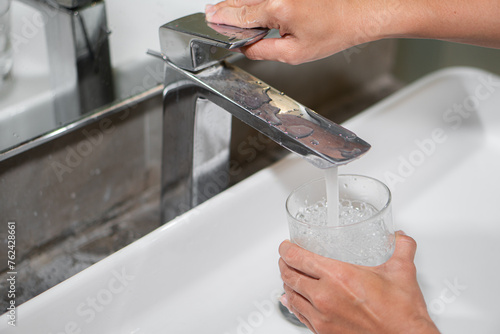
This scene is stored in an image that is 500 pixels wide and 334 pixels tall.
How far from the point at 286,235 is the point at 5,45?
0.33m

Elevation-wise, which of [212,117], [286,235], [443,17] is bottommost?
[286,235]

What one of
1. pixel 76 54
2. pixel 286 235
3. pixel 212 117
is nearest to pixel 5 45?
pixel 76 54

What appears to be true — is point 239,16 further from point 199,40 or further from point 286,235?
point 286,235

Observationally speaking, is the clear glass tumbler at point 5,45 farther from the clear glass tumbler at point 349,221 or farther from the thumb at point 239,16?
the clear glass tumbler at point 349,221

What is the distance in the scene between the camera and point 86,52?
23.0 inches

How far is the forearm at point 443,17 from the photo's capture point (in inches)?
20.0

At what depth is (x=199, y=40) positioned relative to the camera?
467 mm

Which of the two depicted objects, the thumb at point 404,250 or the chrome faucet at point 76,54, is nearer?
the thumb at point 404,250

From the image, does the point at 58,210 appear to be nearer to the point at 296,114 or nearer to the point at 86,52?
the point at 86,52

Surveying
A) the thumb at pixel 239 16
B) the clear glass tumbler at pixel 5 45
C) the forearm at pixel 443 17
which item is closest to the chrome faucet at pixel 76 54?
the clear glass tumbler at pixel 5 45

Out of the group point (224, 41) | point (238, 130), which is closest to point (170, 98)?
point (224, 41)

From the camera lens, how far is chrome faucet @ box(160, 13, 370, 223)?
1.41 ft

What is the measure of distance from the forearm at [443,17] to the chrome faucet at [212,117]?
0.12 meters

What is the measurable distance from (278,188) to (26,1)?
0.30m
